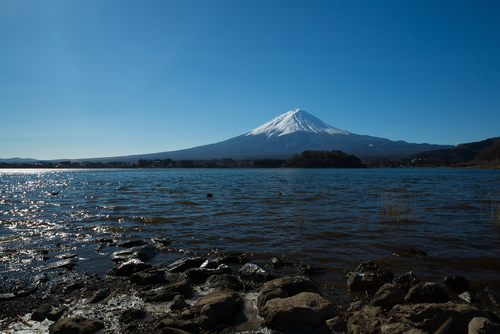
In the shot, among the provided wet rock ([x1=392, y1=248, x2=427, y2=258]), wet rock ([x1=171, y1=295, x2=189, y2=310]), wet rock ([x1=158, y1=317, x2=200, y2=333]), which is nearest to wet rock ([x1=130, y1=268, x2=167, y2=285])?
wet rock ([x1=171, y1=295, x2=189, y2=310])

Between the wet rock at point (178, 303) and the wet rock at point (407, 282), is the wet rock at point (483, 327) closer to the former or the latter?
the wet rock at point (407, 282)

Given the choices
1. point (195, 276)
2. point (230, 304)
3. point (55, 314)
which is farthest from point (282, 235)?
point (55, 314)

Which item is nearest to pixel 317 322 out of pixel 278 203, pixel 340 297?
pixel 340 297

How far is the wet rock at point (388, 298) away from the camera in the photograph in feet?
14.4

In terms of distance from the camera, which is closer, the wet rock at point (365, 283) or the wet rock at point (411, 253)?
the wet rock at point (365, 283)

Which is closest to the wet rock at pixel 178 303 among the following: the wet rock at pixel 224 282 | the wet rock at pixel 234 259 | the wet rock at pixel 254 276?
the wet rock at pixel 224 282

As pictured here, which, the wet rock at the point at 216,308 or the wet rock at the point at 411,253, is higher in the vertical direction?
the wet rock at the point at 216,308

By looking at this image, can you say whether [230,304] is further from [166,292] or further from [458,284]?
[458,284]

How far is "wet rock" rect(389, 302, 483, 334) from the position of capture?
3549 mm

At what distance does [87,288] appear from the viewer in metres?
5.16

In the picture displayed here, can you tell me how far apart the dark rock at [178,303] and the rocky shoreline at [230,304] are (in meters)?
0.02

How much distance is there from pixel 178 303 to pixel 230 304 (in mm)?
867

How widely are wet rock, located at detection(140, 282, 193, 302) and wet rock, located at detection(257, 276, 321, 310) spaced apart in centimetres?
132

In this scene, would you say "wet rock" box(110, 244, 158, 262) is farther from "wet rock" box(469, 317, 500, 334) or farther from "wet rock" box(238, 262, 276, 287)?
"wet rock" box(469, 317, 500, 334)
